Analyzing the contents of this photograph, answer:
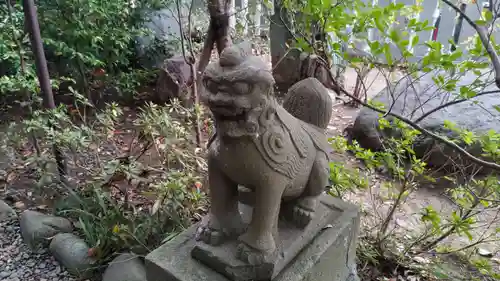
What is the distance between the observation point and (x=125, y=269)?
2168mm

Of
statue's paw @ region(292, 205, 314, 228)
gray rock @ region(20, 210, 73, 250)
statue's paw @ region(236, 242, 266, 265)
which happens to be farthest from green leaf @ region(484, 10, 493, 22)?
gray rock @ region(20, 210, 73, 250)

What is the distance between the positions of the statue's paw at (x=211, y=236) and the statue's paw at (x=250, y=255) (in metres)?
0.11

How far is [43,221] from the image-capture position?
2621 millimetres

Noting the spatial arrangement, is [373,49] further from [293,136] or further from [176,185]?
[176,185]

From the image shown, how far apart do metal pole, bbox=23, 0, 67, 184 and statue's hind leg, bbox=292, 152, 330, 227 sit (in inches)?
75.7

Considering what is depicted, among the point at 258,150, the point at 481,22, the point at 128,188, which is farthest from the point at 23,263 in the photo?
the point at 481,22

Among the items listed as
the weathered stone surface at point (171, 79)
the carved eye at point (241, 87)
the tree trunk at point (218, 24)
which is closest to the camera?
the carved eye at point (241, 87)

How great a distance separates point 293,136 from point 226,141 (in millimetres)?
268

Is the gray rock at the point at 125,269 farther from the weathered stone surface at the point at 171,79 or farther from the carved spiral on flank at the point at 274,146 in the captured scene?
the weathered stone surface at the point at 171,79

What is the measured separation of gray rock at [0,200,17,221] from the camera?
2.82m

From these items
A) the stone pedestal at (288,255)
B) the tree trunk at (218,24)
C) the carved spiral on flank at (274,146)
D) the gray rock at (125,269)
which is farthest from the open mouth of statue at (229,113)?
the tree trunk at (218,24)

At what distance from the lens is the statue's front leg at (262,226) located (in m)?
1.32

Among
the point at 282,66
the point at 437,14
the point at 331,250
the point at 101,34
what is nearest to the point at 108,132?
the point at 101,34

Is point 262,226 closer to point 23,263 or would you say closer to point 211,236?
point 211,236
